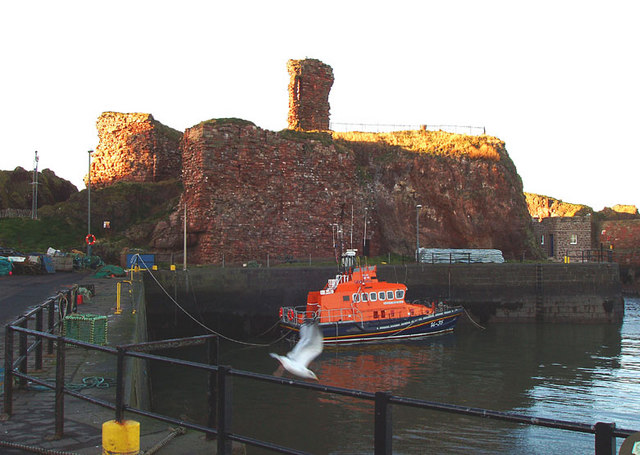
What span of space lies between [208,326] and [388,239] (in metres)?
15.1

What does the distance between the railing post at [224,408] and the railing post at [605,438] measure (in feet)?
7.98

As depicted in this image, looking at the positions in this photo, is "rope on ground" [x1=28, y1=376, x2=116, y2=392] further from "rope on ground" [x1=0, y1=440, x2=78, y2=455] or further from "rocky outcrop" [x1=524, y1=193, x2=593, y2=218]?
"rocky outcrop" [x1=524, y1=193, x2=593, y2=218]

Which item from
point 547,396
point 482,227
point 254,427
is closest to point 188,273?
point 254,427

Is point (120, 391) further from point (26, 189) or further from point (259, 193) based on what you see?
point (26, 189)

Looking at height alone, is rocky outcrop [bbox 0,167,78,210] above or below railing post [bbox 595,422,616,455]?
above

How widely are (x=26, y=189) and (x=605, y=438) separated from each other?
47.6 m

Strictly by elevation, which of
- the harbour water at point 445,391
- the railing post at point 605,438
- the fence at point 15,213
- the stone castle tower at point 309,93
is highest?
the stone castle tower at point 309,93

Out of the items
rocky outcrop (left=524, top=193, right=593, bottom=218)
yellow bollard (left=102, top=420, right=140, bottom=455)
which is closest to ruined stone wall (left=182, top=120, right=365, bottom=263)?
yellow bollard (left=102, top=420, right=140, bottom=455)

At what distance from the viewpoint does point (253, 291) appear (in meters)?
25.7

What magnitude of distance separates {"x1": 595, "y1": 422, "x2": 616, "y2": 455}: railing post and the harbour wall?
22931 mm

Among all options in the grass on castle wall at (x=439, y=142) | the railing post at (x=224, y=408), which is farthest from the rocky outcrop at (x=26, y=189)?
the railing post at (x=224, y=408)

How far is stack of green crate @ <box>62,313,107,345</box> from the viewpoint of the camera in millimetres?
9289

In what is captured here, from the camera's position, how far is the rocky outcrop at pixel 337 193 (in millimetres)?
31750

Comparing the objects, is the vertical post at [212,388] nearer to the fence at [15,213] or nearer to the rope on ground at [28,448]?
the rope on ground at [28,448]
